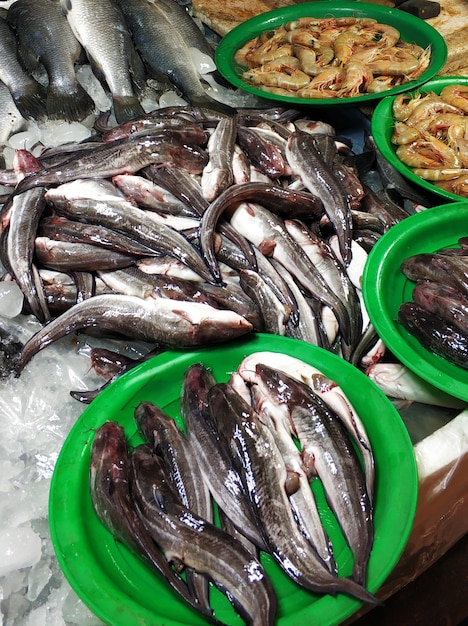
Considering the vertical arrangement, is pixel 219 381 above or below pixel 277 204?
below

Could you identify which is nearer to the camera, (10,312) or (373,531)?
(373,531)

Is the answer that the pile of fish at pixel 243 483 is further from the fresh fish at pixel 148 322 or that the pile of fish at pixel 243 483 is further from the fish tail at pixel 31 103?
the fish tail at pixel 31 103

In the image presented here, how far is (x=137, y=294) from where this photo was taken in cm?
205

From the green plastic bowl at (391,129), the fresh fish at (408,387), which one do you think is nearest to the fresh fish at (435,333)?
the fresh fish at (408,387)

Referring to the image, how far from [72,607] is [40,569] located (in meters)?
0.17

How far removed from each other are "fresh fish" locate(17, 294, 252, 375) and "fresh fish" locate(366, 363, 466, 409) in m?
0.57

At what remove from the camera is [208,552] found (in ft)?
4.54

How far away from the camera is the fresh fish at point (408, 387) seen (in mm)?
1965

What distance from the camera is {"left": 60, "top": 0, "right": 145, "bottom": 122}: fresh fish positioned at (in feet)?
10.9

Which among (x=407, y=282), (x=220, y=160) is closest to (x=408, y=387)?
(x=407, y=282)

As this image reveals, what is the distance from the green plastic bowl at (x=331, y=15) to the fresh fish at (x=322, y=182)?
2.52ft

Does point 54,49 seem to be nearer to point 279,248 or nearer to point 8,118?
point 8,118

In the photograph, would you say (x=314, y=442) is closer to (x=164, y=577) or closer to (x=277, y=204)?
(x=164, y=577)

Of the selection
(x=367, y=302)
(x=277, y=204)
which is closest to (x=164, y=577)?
(x=367, y=302)
